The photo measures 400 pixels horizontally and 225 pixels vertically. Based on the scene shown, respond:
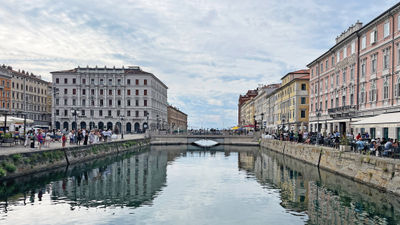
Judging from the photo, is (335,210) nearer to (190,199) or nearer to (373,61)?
(190,199)

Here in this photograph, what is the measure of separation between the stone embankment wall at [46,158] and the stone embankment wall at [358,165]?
2450 cm

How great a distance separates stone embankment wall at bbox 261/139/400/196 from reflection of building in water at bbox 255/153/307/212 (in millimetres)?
2825

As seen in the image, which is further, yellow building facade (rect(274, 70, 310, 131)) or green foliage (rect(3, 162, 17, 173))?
yellow building facade (rect(274, 70, 310, 131))

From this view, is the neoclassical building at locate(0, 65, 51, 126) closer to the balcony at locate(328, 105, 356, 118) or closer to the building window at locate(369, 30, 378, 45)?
the balcony at locate(328, 105, 356, 118)

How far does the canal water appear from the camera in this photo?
1709cm

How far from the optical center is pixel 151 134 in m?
82.2

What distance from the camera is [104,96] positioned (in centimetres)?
10706

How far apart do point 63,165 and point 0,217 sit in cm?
1723

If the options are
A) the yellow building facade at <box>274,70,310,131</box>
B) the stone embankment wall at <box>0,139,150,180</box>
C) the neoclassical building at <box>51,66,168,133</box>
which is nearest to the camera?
the stone embankment wall at <box>0,139,150,180</box>

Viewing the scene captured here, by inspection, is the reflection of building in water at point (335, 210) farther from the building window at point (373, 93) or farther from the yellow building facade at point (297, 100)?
the yellow building facade at point (297, 100)

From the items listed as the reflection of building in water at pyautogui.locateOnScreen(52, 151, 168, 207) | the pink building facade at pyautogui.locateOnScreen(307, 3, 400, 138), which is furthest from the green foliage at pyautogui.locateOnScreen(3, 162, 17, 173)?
the pink building facade at pyautogui.locateOnScreen(307, 3, 400, 138)

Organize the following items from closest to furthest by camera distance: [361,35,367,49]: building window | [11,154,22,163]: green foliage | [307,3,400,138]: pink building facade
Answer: [11,154,22,163]: green foliage → [307,3,400,138]: pink building facade → [361,35,367,49]: building window

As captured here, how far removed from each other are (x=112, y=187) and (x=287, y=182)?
539 inches

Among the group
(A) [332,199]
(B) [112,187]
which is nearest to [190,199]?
(B) [112,187]
